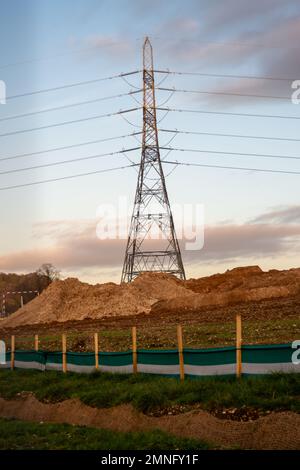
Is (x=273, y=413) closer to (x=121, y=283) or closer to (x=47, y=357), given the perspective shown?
(x=47, y=357)

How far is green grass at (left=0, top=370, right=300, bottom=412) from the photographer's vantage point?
1814 centimetres

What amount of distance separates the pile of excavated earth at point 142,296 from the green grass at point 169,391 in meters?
30.5

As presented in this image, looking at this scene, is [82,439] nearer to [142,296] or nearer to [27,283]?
[142,296]

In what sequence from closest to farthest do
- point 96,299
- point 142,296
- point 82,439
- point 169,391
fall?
point 82,439, point 169,391, point 142,296, point 96,299

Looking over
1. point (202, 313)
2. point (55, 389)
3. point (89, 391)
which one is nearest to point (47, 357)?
point (55, 389)

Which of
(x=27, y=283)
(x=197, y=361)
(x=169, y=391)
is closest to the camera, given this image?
(x=169, y=391)

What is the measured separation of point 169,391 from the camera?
20.7 metres

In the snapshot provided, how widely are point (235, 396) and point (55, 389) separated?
9.14m

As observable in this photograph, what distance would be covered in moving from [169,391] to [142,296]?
44.2 m

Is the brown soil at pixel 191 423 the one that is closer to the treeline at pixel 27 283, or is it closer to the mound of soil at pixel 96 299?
the mound of soil at pixel 96 299

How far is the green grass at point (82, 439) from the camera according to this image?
52.7 feet

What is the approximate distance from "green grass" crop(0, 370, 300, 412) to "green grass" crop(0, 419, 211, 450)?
6.63 feet

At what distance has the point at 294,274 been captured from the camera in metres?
65.6

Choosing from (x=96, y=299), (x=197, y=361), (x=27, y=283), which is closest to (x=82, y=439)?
(x=197, y=361)
